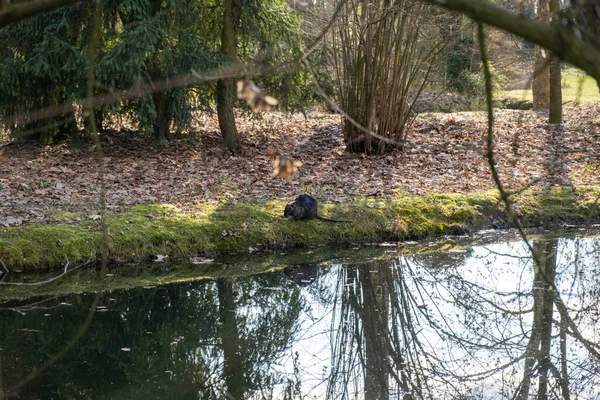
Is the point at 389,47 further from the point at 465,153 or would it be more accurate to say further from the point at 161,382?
the point at 161,382

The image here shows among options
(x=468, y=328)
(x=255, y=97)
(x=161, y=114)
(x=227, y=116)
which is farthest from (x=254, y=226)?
(x=255, y=97)

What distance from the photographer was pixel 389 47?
38.5 feet

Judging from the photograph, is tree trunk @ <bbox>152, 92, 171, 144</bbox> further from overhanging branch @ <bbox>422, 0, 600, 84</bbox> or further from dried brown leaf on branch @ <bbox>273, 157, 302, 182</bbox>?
overhanging branch @ <bbox>422, 0, 600, 84</bbox>

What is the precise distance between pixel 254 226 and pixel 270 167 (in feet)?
9.13

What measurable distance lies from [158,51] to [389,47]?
4.02 m

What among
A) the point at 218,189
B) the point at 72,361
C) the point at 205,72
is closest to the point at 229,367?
the point at 72,361

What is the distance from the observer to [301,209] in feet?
28.5

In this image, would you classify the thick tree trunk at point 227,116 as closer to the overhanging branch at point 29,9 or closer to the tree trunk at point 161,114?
the tree trunk at point 161,114

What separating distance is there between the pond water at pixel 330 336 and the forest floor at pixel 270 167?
174 centimetres

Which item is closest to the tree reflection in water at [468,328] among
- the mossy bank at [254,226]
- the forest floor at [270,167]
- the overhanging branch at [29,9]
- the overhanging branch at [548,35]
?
the mossy bank at [254,226]

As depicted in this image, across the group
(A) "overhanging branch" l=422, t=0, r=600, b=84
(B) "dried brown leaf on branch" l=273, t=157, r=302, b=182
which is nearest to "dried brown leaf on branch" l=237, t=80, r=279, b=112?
(B) "dried brown leaf on branch" l=273, t=157, r=302, b=182

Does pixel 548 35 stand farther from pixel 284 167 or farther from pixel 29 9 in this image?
pixel 29 9

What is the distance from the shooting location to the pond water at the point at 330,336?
502cm

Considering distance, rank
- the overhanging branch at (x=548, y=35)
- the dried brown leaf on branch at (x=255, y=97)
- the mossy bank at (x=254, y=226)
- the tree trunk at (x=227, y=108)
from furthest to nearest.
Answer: the tree trunk at (x=227, y=108), the mossy bank at (x=254, y=226), the dried brown leaf on branch at (x=255, y=97), the overhanging branch at (x=548, y=35)
